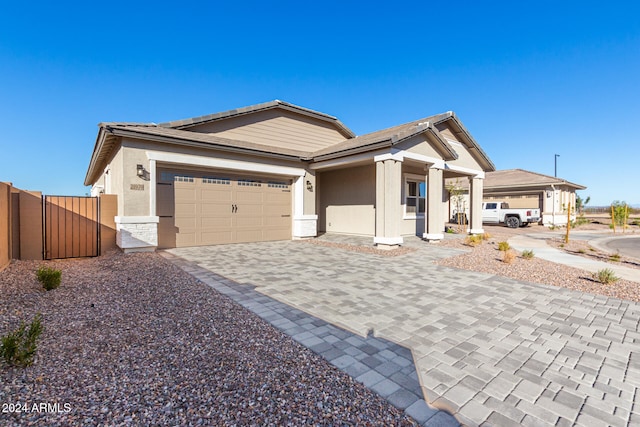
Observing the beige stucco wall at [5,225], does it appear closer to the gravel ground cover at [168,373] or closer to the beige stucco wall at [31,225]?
the beige stucco wall at [31,225]

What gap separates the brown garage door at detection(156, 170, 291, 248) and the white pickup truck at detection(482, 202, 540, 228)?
54.8ft

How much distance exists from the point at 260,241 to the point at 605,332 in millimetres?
9614

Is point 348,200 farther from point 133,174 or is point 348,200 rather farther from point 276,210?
point 133,174

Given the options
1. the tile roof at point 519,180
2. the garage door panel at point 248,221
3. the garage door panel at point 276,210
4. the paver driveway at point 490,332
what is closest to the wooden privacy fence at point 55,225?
the garage door panel at point 248,221

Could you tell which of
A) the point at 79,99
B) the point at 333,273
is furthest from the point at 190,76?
the point at 333,273

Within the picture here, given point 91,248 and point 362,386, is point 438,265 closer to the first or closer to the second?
point 362,386

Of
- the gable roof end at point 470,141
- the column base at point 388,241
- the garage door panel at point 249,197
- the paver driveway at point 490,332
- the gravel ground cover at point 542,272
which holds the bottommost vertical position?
the paver driveway at point 490,332

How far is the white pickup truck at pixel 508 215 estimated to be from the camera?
63.0 feet

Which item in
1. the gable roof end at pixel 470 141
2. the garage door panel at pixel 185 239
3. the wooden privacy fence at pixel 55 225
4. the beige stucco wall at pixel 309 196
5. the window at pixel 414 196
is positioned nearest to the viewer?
the wooden privacy fence at pixel 55 225

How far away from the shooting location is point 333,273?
20.6ft

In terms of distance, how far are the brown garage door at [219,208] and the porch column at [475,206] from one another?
9.13 m

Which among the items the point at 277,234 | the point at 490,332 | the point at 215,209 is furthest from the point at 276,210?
the point at 490,332

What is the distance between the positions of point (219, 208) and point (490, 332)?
8855 millimetres

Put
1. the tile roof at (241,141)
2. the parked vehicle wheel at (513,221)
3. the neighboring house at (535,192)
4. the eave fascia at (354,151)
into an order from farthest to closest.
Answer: the neighboring house at (535,192)
the parked vehicle wheel at (513,221)
the eave fascia at (354,151)
the tile roof at (241,141)
